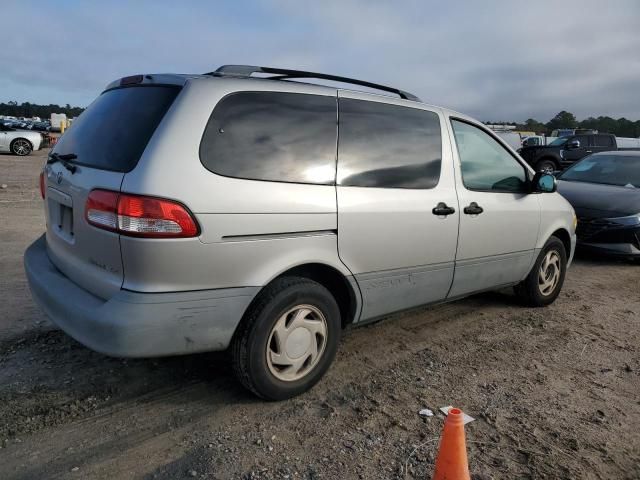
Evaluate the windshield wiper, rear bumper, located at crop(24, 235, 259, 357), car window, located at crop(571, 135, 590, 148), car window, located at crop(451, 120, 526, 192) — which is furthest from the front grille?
car window, located at crop(571, 135, 590, 148)

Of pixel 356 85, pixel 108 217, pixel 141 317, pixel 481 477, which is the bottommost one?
pixel 481 477

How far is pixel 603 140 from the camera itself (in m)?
21.8

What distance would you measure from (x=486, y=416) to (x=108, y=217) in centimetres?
234

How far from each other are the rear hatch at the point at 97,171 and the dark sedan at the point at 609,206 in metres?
6.27

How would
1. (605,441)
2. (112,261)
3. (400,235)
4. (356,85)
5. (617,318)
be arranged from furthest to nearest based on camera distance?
(617,318), (356,85), (400,235), (605,441), (112,261)

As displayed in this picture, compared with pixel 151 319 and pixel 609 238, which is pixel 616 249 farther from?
pixel 151 319

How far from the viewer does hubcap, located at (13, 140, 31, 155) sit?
21812 millimetres

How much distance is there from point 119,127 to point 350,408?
208 centimetres

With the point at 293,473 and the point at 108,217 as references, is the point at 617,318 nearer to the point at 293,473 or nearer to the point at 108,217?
the point at 293,473

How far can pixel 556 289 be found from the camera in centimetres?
532

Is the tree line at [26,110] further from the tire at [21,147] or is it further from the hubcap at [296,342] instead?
the hubcap at [296,342]

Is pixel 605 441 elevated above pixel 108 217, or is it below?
below

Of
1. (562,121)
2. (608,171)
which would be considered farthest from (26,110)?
(608,171)

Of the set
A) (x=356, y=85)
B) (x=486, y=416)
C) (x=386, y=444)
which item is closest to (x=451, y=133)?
(x=356, y=85)
